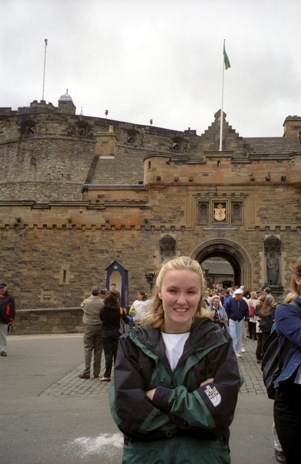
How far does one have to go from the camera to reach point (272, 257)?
2059 centimetres

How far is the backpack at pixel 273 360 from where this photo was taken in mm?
2938

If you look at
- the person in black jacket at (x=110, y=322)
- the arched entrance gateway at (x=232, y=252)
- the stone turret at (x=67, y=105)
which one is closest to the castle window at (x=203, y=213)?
the arched entrance gateway at (x=232, y=252)

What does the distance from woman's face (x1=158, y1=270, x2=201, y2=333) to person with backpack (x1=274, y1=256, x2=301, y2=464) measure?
85cm

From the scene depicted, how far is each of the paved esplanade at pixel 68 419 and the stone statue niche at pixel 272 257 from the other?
11397mm

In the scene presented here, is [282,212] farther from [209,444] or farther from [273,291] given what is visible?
[209,444]

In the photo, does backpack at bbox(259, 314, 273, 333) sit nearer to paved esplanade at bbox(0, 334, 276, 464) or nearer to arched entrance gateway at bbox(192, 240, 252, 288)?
paved esplanade at bbox(0, 334, 276, 464)

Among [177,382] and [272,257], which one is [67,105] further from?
[177,382]

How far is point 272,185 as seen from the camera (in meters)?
21.1

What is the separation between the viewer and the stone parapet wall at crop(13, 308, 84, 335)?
595 inches

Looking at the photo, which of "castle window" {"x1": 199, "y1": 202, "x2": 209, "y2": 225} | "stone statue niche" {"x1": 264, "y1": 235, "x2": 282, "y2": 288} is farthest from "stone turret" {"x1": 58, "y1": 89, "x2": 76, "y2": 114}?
"stone statue niche" {"x1": 264, "y1": 235, "x2": 282, "y2": 288}

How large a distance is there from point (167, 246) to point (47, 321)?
7.05m

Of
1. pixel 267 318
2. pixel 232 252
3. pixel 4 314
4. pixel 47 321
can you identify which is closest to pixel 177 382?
pixel 267 318

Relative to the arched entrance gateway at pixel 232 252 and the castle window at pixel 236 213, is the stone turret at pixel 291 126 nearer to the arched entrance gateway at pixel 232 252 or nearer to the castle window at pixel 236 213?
the castle window at pixel 236 213

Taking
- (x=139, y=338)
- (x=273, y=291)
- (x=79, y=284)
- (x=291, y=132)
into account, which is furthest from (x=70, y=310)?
(x=291, y=132)
